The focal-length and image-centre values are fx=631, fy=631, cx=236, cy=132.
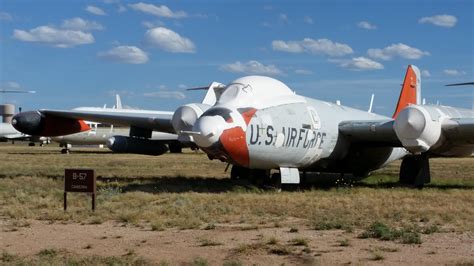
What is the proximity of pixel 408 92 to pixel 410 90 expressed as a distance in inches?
8.9

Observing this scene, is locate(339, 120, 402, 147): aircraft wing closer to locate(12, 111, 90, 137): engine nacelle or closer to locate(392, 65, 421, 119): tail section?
locate(392, 65, 421, 119): tail section

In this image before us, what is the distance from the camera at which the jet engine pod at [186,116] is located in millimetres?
20344

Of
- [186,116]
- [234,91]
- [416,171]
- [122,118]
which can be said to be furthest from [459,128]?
[122,118]

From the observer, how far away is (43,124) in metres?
25.4

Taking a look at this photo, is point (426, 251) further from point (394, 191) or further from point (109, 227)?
point (394, 191)

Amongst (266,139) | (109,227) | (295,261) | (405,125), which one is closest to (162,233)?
(109,227)

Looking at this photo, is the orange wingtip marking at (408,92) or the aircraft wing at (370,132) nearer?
the aircraft wing at (370,132)

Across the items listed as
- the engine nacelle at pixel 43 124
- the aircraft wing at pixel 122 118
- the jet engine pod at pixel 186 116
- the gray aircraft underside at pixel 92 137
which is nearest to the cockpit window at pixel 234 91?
the jet engine pod at pixel 186 116

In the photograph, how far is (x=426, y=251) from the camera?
9.41 m

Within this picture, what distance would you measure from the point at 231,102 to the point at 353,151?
21.0 ft

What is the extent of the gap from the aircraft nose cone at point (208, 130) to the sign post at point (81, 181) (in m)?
3.56

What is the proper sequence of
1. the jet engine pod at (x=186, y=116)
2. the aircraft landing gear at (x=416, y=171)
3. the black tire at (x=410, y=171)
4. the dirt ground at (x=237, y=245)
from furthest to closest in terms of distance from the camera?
the black tire at (x=410, y=171) < the aircraft landing gear at (x=416, y=171) < the jet engine pod at (x=186, y=116) < the dirt ground at (x=237, y=245)

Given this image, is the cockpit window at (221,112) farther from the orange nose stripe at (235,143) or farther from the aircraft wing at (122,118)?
the aircraft wing at (122,118)

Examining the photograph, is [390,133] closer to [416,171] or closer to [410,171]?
[416,171]
